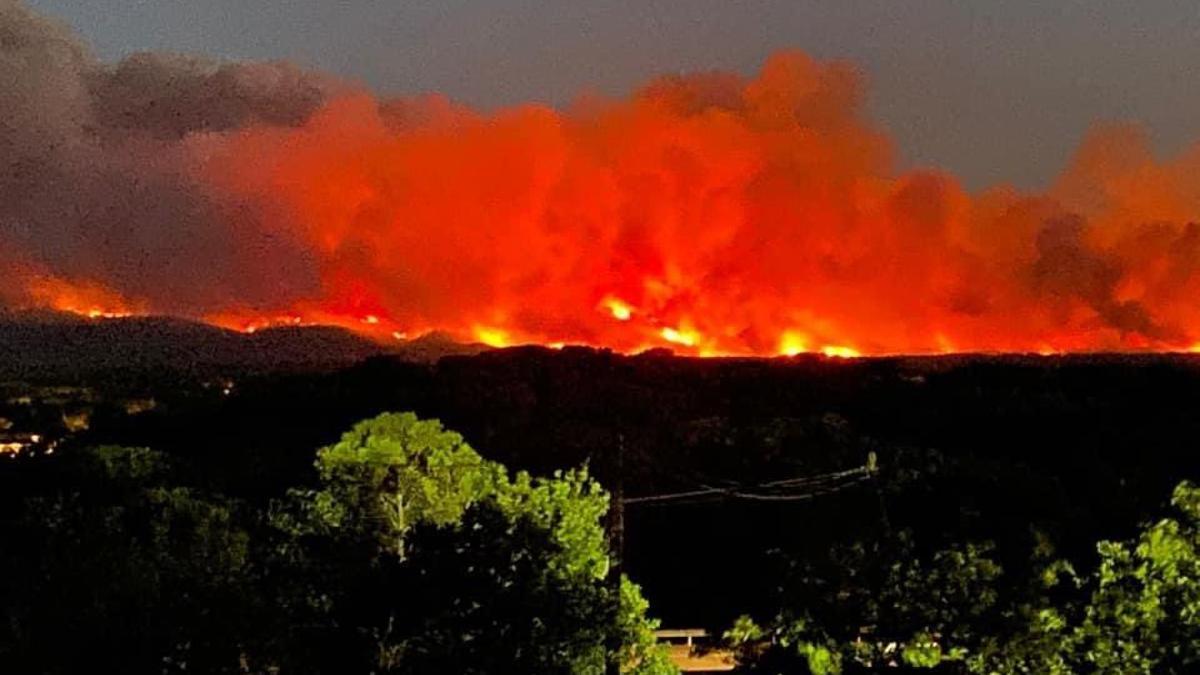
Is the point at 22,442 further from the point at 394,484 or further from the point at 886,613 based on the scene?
the point at 886,613

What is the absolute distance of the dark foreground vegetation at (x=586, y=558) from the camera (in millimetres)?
19266

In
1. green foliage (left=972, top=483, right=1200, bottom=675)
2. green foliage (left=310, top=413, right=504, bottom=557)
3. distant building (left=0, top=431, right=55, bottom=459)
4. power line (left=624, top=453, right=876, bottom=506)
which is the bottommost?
green foliage (left=972, top=483, right=1200, bottom=675)

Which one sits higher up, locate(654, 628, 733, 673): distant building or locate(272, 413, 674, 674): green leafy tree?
locate(272, 413, 674, 674): green leafy tree

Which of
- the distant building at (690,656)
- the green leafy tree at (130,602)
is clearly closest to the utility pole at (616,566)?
the green leafy tree at (130,602)

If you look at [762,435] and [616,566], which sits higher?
[762,435]

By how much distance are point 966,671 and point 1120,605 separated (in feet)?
8.35

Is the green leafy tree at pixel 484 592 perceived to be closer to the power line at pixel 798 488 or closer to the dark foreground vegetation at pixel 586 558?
the dark foreground vegetation at pixel 586 558

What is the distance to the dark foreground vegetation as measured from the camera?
19.3 meters

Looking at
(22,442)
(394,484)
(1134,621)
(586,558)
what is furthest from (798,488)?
(22,442)

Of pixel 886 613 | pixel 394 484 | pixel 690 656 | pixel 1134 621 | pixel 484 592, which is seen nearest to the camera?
pixel 1134 621

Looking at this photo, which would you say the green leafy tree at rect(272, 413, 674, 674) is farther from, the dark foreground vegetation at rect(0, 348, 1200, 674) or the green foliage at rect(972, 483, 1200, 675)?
the green foliage at rect(972, 483, 1200, 675)

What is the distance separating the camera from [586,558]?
20906 mm

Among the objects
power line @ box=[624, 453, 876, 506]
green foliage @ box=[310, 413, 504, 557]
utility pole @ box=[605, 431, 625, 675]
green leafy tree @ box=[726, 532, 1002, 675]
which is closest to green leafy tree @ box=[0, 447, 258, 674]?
green foliage @ box=[310, 413, 504, 557]

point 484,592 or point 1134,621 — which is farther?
point 484,592
